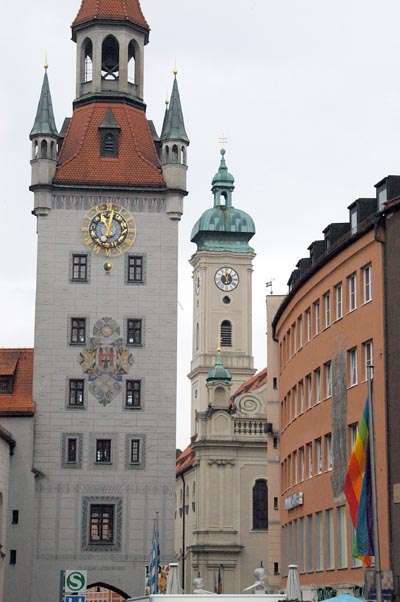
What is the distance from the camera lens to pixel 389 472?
42.0m

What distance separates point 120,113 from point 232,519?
136 feet

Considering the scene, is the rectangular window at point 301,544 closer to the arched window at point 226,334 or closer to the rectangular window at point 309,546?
the rectangular window at point 309,546

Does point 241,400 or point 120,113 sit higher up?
point 120,113

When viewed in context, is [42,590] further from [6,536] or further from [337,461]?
[337,461]

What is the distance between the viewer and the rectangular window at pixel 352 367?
46969 millimetres

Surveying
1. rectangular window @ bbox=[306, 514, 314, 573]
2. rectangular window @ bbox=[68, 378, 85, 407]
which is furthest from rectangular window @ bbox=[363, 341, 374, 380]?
rectangular window @ bbox=[68, 378, 85, 407]

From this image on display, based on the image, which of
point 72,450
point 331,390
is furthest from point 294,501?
point 72,450

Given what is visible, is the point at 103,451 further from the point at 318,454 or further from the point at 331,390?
the point at 331,390

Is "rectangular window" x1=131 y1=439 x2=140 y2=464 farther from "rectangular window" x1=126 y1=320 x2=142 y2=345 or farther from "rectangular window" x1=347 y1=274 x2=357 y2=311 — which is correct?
"rectangular window" x1=347 y1=274 x2=357 y2=311

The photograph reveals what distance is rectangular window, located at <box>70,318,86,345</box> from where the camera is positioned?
246ft

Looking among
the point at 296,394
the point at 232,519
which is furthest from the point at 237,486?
the point at 296,394

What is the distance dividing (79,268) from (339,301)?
92.7 feet

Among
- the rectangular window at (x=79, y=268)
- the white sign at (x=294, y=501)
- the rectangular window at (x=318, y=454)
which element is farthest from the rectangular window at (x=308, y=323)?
the rectangular window at (x=79, y=268)

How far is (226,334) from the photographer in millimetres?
139375
